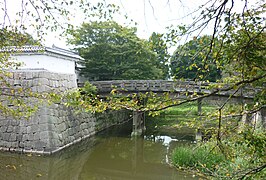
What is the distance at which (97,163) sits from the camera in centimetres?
841

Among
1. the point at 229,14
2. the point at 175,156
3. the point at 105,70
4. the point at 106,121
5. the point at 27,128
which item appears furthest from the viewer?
the point at 105,70

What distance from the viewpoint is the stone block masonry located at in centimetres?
890

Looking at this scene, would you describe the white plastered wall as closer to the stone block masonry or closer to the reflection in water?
the stone block masonry

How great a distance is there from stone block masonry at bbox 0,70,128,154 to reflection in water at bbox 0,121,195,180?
411 mm

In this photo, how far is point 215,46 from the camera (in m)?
1.60

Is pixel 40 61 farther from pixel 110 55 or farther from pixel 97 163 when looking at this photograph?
pixel 110 55

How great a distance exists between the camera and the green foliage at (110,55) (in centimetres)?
1634

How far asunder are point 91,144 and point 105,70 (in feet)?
22.7

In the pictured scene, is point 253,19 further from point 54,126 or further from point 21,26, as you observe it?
point 54,126

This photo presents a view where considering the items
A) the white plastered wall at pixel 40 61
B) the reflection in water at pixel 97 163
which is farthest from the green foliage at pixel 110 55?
the reflection in water at pixel 97 163

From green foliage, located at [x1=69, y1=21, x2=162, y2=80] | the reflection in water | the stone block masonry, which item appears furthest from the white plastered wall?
green foliage, located at [x1=69, y1=21, x2=162, y2=80]

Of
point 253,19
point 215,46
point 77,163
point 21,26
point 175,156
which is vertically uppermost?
point 21,26

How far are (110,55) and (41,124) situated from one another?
8.33 meters

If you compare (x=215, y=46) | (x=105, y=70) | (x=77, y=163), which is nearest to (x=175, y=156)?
(x=77, y=163)
